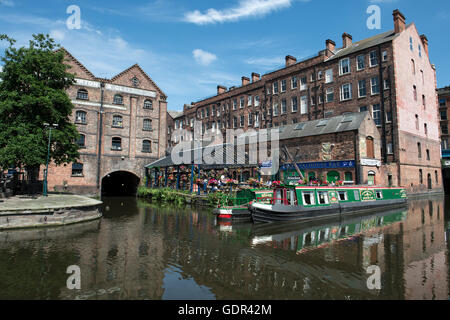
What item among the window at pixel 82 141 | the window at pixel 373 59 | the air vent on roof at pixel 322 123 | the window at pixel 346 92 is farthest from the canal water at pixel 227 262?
the window at pixel 373 59

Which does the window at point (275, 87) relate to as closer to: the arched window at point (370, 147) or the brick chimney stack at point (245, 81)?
the brick chimney stack at point (245, 81)

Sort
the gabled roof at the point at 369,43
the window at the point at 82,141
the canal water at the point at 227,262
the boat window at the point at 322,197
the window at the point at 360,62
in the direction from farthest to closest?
the window at the point at 360,62
the gabled roof at the point at 369,43
the window at the point at 82,141
the boat window at the point at 322,197
the canal water at the point at 227,262

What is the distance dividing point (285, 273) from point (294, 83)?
34.8 metres

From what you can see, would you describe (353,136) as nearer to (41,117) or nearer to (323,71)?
(323,71)

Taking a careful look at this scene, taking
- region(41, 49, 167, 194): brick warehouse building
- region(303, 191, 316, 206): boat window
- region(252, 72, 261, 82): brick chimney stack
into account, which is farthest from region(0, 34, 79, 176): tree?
region(252, 72, 261, 82): brick chimney stack

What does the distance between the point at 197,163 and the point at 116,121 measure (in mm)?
12717

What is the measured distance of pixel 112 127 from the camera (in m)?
30.7

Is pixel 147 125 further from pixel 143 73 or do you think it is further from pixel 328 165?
pixel 328 165

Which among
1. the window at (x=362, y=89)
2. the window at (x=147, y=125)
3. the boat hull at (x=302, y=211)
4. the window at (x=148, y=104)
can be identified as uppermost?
A: the window at (x=362, y=89)

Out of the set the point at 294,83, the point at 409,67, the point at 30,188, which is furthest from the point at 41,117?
the point at 409,67

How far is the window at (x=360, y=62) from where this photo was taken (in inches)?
1222

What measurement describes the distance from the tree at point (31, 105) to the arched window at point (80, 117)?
11.4 metres

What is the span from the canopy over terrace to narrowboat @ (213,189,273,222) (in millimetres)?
Result: 6962

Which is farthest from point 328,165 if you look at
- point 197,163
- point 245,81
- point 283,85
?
point 245,81
